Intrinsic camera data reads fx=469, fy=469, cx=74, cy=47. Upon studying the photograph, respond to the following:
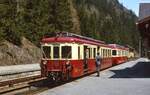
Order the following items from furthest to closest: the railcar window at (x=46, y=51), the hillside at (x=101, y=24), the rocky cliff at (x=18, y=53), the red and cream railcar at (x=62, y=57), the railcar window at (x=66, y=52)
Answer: the hillside at (x=101, y=24) → the rocky cliff at (x=18, y=53) → the railcar window at (x=46, y=51) → the railcar window at (x=66, y=52) → the red and cream railcar at (x=62, y=57)

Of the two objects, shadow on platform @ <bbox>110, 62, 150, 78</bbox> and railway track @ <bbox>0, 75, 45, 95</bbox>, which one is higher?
shadow on platform @ <bbox>110, 62, 150, 78</bbox>

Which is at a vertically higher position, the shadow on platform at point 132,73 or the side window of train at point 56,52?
the side window of train at point 56,52

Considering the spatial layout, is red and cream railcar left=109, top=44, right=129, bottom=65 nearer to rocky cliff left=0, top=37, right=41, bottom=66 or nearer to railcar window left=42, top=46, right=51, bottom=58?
rocky cliff left=0, top=37, right=41, bottom=66

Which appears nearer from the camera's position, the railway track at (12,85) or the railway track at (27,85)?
the railway track at (27,85)

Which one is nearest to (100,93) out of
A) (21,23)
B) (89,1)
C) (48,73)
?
(48,73)

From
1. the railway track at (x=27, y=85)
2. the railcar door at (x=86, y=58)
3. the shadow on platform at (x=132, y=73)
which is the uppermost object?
the railcar door at (x=86, y=58)

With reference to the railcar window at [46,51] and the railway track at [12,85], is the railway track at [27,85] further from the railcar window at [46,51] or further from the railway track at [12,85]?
the railcar window at [46,51]

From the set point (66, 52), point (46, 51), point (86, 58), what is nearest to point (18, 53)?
point (86, 58)

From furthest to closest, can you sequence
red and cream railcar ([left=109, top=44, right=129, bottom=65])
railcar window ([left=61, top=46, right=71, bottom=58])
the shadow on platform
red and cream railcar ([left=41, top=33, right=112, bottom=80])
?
red and cream railcar ([left=109, top=44, right=129, bottom=65])
the shadow on platform
railcar window ([left=61, top=46, right=71, bottom=58])
red and cream railcar ([left=41, top=33, right=112, bottom=80])

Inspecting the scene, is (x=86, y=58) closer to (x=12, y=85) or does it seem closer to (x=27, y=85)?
(x=27, y=85)

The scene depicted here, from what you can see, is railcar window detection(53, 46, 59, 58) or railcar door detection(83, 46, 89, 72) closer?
railcar window detection(53, 46, 59, 58)

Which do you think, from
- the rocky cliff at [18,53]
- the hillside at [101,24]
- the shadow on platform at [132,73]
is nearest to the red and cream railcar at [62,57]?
the shadow on platform at [132,73]

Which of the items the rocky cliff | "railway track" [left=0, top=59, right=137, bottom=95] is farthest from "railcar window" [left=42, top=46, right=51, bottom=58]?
the rocky cliff

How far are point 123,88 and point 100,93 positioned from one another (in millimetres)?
2347
